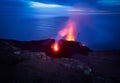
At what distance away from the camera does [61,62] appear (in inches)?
338

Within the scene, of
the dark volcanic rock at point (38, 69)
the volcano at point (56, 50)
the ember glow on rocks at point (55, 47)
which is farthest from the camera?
the ember glow on rocks at point (55, 47)

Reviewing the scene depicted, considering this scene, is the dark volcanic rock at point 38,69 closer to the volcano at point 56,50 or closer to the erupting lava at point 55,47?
the volcano at point 56,50

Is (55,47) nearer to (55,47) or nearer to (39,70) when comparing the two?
(55,47)

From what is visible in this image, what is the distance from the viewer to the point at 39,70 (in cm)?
759

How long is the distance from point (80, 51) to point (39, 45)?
230 centimetres

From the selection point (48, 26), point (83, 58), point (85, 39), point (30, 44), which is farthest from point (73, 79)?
point (48, 26)

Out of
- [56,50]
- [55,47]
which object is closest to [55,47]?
[55,47]

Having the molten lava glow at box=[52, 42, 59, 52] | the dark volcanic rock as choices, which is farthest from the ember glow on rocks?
the dark volcanic rock

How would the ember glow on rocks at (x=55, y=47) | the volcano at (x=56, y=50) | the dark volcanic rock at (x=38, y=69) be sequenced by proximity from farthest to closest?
the ember glow on rocks at (x=55, y=47) → the volcano at (x=56, y=50) → the dark volcanic rock at (x=38, y=69)

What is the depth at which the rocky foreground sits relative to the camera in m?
6.94

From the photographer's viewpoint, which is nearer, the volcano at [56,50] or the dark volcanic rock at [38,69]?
the dark volcanic rock at [38,69]

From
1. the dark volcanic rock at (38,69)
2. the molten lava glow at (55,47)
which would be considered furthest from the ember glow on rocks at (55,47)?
the dark volcanic rock at (38,69)

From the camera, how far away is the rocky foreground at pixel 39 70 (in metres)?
6.94

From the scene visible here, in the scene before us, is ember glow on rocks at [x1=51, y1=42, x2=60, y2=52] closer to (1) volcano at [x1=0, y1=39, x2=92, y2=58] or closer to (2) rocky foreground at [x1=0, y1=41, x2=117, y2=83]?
(1) volcano at [x1=0, y1=39, x2=92, y2=58]
